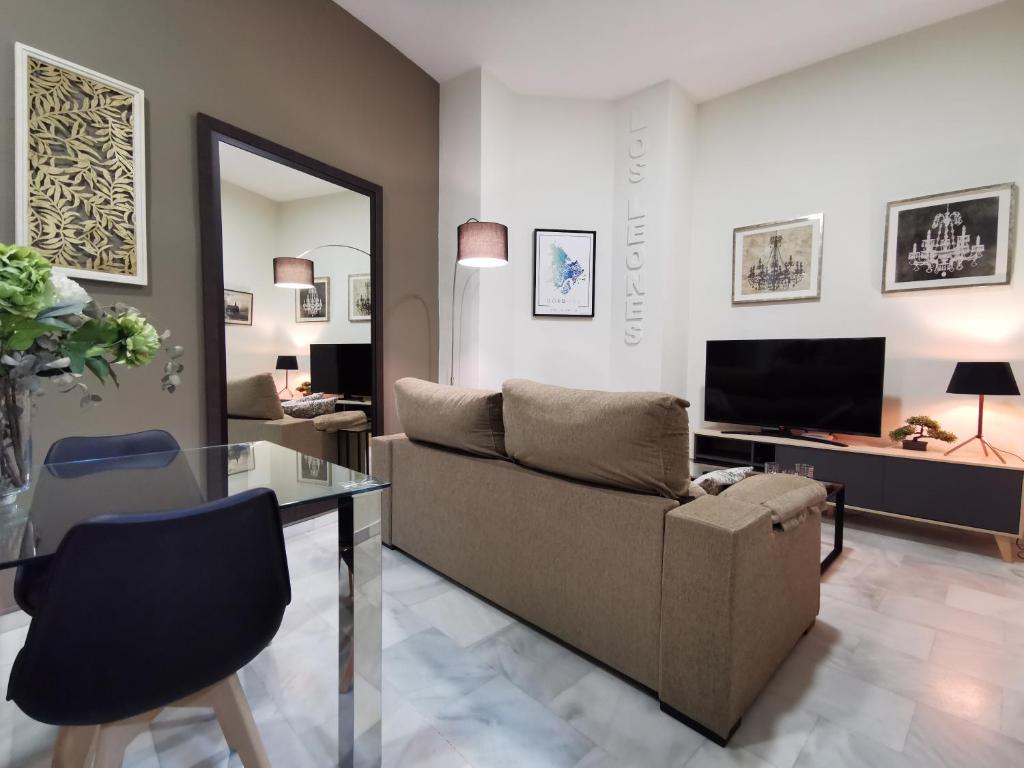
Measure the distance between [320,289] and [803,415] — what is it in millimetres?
3457

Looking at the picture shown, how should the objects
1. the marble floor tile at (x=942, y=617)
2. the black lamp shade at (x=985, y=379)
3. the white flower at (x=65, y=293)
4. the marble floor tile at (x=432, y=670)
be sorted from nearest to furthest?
the white flower at (x=65, y=293) < the marble floor tile at (x=432, y=670) < the marble floor tile at (x=942, y=617) < the black lamp shade at (x=985, y=379)

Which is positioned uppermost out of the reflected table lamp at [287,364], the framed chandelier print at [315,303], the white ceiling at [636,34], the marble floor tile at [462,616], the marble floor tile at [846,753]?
the white ceiling at [636,34]

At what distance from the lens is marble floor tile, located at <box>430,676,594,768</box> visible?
1297 millimetres

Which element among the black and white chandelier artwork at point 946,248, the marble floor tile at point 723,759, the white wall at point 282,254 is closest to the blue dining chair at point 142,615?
the marble floor tile at point 723,759

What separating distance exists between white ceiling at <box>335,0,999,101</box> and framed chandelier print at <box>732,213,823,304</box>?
1.19m

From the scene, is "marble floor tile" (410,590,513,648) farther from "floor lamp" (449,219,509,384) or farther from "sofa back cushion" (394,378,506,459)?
"floor lamp" (449,219,509,384)

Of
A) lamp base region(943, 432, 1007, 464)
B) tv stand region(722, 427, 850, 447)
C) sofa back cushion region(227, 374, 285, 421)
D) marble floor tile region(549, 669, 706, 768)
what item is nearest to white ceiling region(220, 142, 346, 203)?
sofa back cushion region(227, 374, 285, 421)

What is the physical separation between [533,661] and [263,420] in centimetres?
200

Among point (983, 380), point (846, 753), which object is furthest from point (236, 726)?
point (983, 380)

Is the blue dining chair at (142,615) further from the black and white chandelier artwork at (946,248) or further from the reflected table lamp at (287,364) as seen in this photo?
the black and white chandelier artwork at (946,248)

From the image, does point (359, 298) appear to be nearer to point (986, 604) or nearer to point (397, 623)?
point (397, 623)

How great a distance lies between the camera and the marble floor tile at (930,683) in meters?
1.51

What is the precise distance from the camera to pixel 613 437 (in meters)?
1.47

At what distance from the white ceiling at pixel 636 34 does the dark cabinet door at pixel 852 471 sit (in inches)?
111
